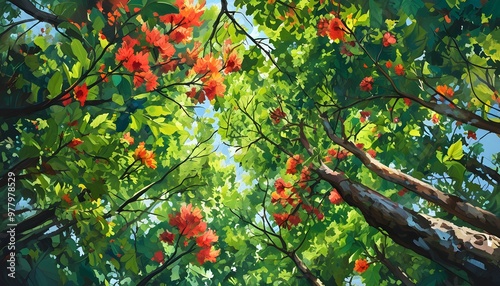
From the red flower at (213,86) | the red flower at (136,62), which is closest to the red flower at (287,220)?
the red flower at (213,86)

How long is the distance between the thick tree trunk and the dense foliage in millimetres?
13

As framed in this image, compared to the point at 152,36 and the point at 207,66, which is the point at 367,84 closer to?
the point at 207,66

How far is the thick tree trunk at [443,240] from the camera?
4.26 m

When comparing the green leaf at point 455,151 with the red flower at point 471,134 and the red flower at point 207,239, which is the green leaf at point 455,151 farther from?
the red flower at point 207,239

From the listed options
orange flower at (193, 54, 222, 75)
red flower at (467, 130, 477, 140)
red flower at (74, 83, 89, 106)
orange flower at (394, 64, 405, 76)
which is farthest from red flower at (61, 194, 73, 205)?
red flower at (467, 130, 477, 140)

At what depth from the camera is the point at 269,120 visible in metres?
8.79

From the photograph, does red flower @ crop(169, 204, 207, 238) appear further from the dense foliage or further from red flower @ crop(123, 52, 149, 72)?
red flower @ crop(123, 52, 149, 72)

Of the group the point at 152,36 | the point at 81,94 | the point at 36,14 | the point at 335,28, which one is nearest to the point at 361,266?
the point at 335,28

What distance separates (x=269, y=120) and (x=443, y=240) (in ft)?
15.2

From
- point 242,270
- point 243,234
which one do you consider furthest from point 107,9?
point 242,270

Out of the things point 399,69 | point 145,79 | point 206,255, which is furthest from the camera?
point 206,255

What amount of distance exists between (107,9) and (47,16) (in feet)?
6.57

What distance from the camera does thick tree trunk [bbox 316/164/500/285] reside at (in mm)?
4258

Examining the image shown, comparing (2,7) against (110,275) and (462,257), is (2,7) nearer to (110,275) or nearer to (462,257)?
(462,257)
